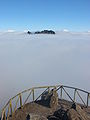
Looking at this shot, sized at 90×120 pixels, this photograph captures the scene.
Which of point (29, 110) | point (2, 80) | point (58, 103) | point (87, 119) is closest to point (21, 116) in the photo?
point (29, 110)

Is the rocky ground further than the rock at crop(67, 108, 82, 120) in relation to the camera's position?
Yes

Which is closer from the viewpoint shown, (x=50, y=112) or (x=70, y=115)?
(x=70, y=115)

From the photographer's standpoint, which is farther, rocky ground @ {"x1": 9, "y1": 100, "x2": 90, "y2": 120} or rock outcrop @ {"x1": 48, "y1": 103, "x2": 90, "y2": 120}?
rocky ground @ {"x1": 9, "y1": 100, "x2": 90, "y2": 120}

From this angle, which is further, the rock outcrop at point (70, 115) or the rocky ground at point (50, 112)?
the rocky ground at point (50, 112)

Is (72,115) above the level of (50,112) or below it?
above

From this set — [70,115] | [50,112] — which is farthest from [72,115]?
[50,112]

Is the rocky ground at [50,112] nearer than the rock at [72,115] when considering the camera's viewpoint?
No

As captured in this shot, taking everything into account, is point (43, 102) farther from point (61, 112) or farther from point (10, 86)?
point (10, 86)

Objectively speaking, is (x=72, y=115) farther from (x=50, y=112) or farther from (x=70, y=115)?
(x=50, y=112)
